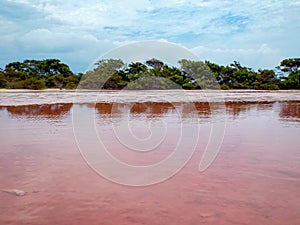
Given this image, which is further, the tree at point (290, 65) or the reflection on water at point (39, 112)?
the tree at point (290, 65)

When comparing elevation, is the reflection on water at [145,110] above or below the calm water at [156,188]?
above


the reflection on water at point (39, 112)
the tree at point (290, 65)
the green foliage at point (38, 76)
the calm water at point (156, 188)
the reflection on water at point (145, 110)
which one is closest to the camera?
the calm water at point (156, 188)

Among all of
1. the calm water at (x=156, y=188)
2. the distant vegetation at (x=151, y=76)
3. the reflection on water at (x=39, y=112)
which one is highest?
the distant vegetation at (x=151, y=76)

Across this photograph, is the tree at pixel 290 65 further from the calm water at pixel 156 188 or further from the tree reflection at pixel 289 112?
the calm water at pixel 156 188

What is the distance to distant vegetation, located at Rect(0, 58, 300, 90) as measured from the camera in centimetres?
3484

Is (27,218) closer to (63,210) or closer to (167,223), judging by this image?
(63,210)

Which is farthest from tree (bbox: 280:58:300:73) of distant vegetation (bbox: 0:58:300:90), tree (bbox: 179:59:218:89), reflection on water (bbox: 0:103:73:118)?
reflection on water (bbox: 0:103:73:118)

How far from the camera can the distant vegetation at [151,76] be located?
34.8 metres

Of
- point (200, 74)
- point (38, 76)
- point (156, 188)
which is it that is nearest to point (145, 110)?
point (156, 188)

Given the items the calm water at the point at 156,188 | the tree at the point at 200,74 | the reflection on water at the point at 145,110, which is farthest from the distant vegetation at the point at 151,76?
the calm water at the point at 156,188

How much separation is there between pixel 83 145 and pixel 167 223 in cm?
332

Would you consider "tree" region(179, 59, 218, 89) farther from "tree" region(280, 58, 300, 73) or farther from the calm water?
the calm water

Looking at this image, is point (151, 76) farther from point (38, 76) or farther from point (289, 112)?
point (289, 112)

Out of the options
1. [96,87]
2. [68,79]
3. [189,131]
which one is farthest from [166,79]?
[189,131]
